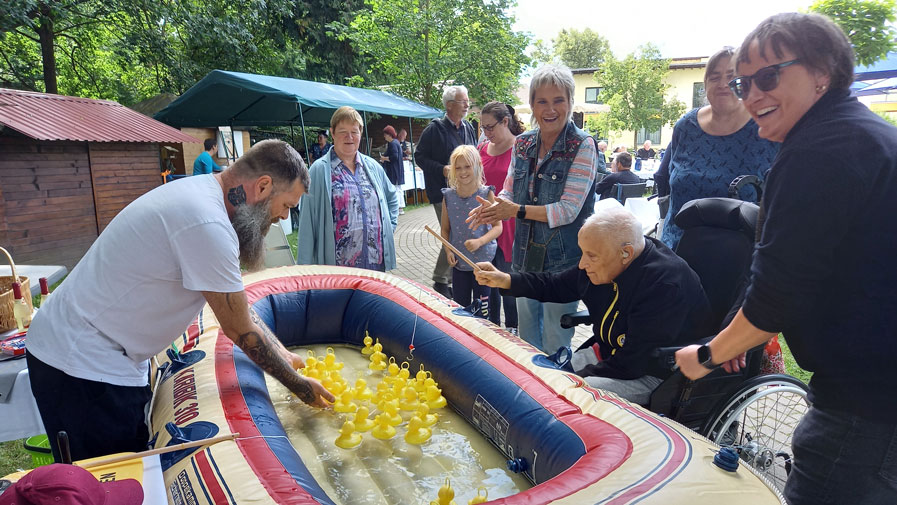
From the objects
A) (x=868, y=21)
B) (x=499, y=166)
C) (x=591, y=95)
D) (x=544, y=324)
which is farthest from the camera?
(x=591, y=95)

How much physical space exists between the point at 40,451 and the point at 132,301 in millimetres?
1124

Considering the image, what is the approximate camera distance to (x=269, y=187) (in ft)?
6.43

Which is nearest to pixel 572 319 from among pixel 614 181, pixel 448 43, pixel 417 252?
pixel 417 252

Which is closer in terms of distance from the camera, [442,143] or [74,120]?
[442,143]

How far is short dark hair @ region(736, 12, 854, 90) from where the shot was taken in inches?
49.4

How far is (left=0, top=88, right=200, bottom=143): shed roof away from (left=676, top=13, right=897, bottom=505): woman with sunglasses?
723cm

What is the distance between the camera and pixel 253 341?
198 cm

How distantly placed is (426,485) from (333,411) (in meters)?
0.75

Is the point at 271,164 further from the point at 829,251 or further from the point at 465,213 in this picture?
the point at 465,213

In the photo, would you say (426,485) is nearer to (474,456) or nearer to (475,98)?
(474,456)

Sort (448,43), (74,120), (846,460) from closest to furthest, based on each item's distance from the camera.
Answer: (846,460) → (74,120) → (448,43)

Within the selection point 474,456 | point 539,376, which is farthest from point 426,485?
point 539,376

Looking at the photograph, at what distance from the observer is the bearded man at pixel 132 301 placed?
1.73 m

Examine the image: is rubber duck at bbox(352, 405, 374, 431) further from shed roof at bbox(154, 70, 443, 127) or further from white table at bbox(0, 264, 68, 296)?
shed roof at bbox(154, 70, 443, 127)
